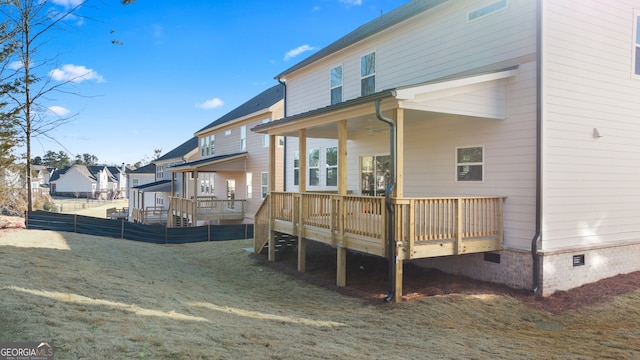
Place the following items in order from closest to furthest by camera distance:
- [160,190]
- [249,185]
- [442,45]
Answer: [442,45] < [249,185] < [160,190]

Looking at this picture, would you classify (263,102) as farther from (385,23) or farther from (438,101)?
(438,101)

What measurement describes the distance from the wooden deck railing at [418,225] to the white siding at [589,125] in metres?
1.17

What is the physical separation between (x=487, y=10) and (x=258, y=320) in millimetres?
8871

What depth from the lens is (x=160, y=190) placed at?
32.6m

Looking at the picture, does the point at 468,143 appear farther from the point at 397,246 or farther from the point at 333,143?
the point at 333,143

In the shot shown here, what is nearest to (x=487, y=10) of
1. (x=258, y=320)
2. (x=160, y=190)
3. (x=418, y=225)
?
(x=418, y=225)

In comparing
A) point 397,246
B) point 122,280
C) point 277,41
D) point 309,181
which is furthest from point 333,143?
point 277,41

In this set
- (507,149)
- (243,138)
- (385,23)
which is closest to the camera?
(507,149)

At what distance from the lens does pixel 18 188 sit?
1480cm

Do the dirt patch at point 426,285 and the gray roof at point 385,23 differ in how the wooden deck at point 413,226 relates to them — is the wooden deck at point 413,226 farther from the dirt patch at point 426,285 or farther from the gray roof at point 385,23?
the gray roof at point 385,23

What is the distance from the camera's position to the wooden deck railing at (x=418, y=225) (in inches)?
306

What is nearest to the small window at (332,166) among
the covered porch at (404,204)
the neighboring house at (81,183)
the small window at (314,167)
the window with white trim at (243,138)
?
the small window at (314,167)

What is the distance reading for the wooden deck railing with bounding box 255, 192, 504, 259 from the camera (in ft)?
25.5

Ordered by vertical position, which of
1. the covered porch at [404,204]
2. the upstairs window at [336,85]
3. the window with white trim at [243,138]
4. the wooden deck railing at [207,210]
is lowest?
the wooden deck railing at [207,210]
